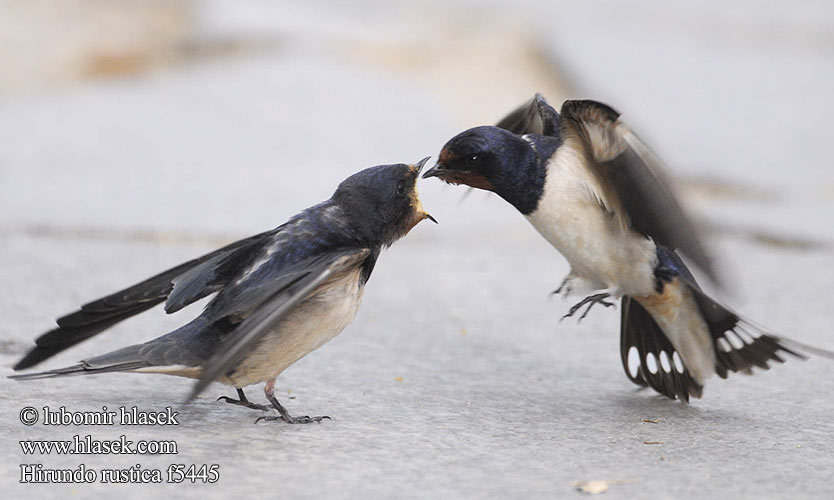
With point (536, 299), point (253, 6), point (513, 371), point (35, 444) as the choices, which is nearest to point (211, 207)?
point (536, 299)

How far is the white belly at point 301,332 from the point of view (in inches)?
107

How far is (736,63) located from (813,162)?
95.2 inches

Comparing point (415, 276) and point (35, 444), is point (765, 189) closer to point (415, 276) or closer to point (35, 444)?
point (415, 276)

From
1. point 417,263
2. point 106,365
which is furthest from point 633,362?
point 106,365

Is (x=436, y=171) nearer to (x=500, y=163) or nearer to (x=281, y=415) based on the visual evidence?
(x=500, y=163)

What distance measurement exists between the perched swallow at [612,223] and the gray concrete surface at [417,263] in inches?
5.1

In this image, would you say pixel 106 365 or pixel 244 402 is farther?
pixel 244 402

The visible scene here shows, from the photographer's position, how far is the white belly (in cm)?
271

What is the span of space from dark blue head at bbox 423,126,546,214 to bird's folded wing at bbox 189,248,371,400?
0.51m

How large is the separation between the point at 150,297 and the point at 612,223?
124cm

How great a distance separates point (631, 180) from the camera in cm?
303

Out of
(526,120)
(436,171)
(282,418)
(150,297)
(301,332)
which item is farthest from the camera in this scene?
(526,120)

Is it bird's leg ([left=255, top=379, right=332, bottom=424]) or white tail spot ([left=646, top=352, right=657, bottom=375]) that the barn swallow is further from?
white tail spot ([left=646, top=352, right=657, bottom=375])

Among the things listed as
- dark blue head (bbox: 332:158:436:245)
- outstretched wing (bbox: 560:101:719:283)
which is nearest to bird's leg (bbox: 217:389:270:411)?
dark blue head (bbox: 332:158:436:245)
